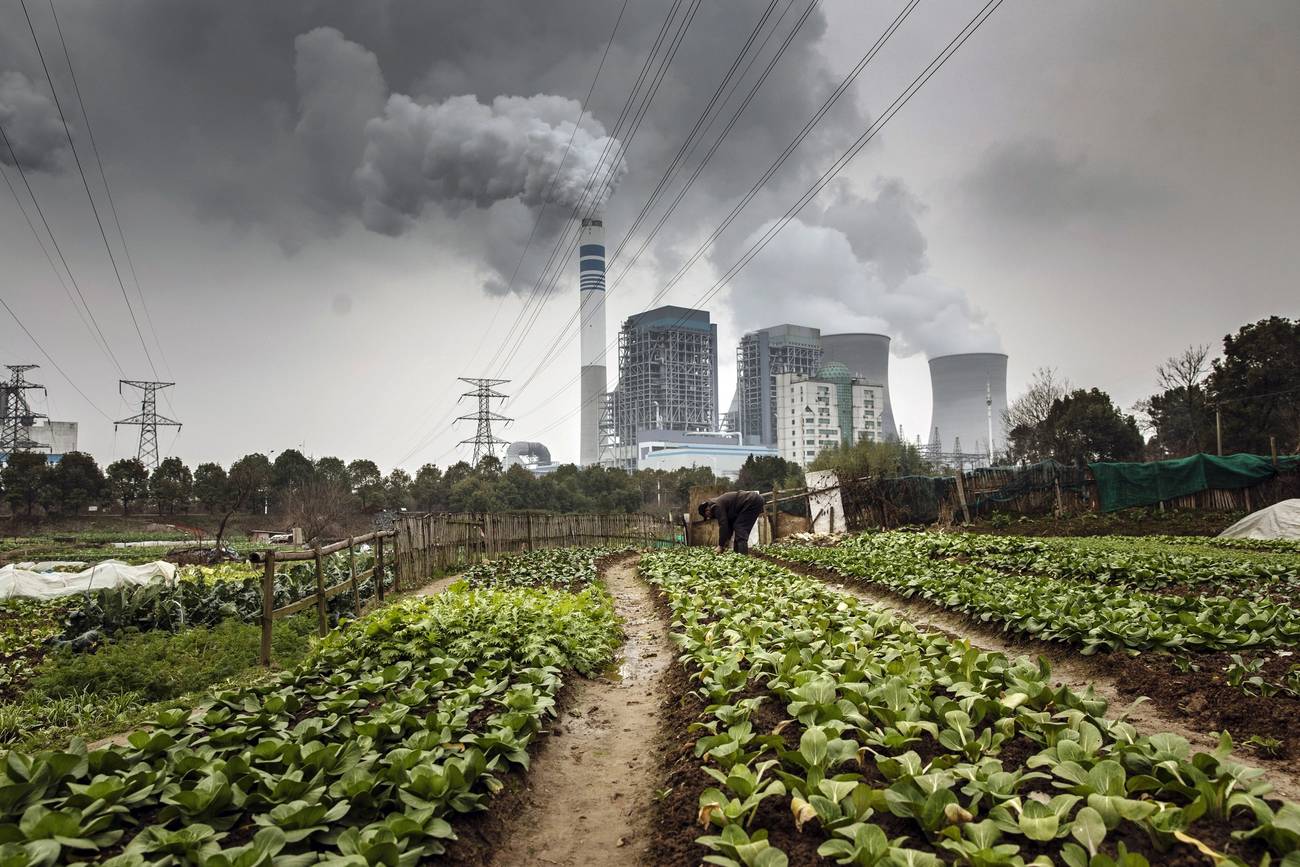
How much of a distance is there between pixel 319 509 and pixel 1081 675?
134 feet

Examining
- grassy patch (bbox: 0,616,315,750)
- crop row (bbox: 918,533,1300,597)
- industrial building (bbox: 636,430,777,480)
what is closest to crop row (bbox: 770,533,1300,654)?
crop row (bbox: 918,533,1300,597)

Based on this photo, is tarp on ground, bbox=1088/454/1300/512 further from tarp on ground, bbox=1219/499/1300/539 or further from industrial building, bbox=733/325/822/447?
industrial building, bbox=733/325/822/447

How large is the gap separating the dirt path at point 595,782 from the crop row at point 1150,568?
6671 mm

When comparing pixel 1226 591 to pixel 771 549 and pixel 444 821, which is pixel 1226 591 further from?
pixel 771 549

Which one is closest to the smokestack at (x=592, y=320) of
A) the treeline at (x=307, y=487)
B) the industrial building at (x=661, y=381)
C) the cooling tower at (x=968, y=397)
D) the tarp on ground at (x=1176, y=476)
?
the industrial building at (x=661, y=381)

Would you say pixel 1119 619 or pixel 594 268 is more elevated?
pixel 594 268

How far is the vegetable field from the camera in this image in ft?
8.82

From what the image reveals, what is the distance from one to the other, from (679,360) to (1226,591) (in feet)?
491

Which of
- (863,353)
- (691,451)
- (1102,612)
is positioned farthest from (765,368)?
(1102,612)

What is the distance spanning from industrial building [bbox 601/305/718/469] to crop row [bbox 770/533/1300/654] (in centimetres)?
13872

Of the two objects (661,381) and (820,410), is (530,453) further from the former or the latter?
(820,410)

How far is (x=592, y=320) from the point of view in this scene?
5763 inches

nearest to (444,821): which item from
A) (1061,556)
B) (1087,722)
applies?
(1087,722)

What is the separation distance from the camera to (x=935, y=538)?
52.9 feet
